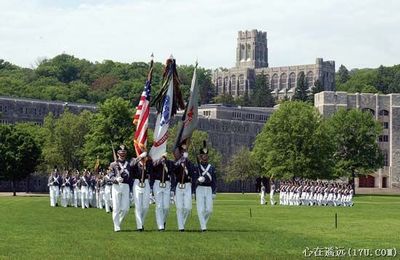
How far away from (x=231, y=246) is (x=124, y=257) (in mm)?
3840

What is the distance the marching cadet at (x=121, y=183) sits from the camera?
28.9 m

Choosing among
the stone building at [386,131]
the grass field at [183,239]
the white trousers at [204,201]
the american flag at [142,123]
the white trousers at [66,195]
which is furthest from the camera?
the stone building at [386,131]

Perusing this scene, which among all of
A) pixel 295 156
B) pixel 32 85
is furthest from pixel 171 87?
pixel 32 85

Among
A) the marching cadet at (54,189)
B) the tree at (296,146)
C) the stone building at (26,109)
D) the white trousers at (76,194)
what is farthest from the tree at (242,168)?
the white trousers at (76,194)

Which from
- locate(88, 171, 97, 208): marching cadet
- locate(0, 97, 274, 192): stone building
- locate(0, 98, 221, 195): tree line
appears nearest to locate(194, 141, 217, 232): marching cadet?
locate(88, 171, 97, 208): marching cadet

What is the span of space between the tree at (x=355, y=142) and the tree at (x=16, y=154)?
37.5 m

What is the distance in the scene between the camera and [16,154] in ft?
313

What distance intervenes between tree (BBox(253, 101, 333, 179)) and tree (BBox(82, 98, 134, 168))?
672 inches

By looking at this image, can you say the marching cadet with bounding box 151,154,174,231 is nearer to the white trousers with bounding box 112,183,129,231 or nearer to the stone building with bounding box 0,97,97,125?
the white trousers with bounding box 112,183,129,231

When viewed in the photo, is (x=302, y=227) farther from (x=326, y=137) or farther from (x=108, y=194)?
(x=326, y=137)

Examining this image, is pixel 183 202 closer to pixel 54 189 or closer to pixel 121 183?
pixel 121 183

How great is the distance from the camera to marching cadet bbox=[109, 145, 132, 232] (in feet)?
94.9

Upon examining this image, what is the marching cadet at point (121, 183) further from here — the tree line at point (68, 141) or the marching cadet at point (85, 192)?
the tree line at point (68, 141)

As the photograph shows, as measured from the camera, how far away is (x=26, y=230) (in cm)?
2870
